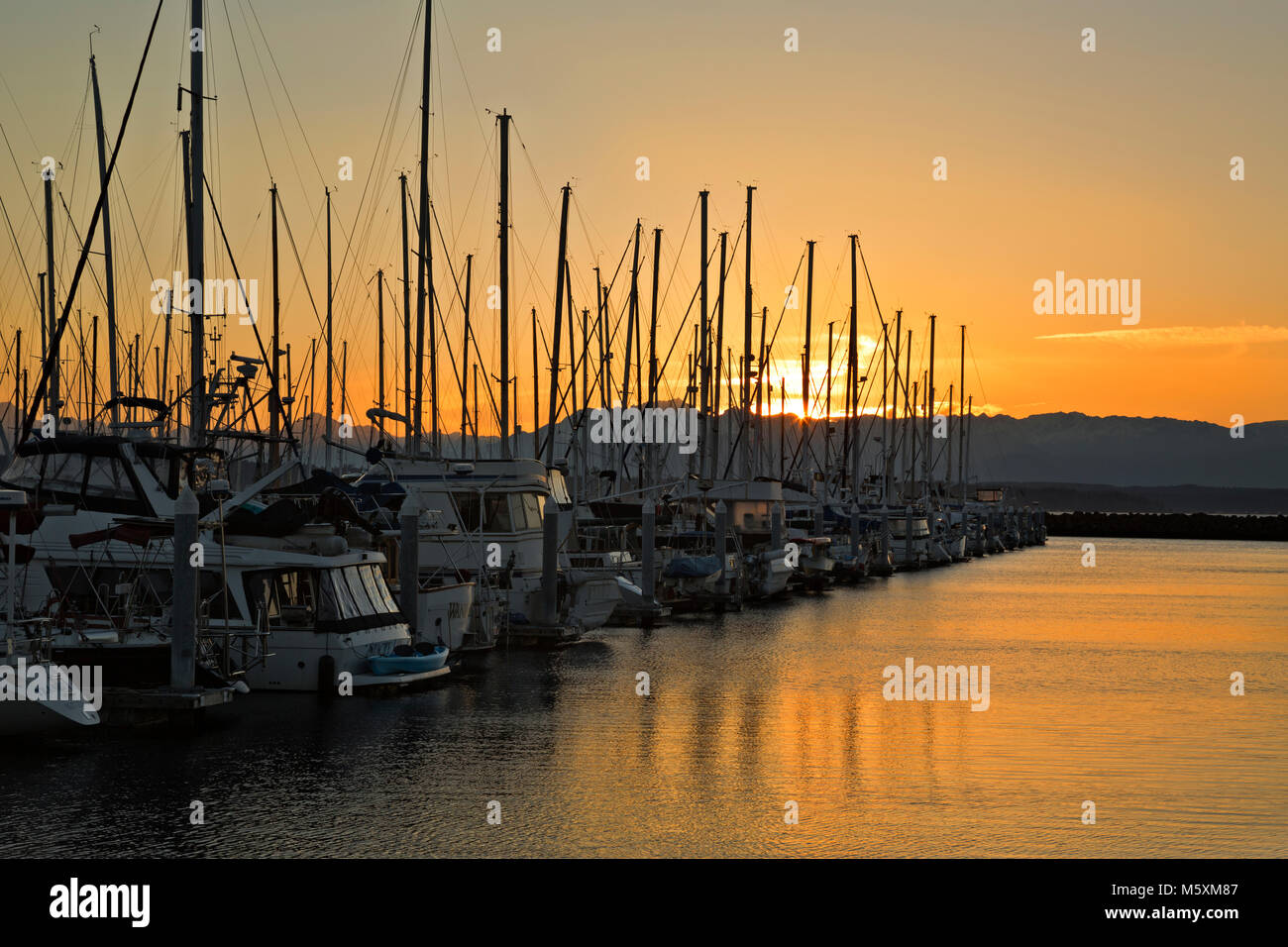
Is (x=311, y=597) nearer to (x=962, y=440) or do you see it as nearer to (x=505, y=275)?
(x=505, y=275)

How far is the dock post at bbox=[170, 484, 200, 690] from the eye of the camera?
23359 millimetres

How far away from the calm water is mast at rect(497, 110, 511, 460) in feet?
27.7

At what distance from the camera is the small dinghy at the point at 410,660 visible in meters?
28.6

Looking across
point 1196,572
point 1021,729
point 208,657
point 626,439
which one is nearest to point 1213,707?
point 1021,729

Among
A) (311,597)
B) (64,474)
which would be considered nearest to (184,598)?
(311,597)

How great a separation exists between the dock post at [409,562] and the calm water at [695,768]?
2.06m

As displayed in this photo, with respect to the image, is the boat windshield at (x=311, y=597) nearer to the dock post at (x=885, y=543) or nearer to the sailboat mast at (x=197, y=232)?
the sailboat mast at (x=197, y=232)

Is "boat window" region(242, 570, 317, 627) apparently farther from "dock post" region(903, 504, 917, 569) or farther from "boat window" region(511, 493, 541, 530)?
"dock post" region(903, 504, 917, 569)

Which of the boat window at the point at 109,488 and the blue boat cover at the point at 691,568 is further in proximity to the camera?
the blue boat cover at the point at 691,568

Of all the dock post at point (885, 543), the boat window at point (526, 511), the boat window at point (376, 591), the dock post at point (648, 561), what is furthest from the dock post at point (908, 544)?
the boat window at point (376, 591)

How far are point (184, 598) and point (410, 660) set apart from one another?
6.52m

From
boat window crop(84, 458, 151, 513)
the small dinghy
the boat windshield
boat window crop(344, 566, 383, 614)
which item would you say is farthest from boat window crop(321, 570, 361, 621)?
boat window crop(84, 458, 151, 513)
